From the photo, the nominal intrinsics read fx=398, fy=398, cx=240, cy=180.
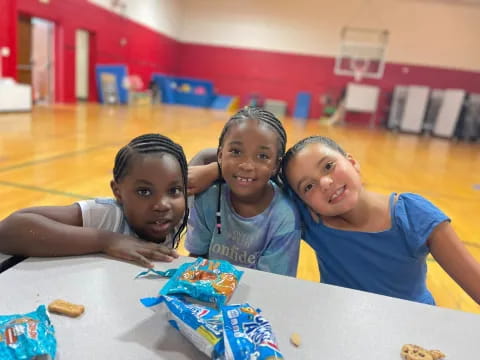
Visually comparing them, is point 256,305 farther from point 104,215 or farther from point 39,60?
point 39,60

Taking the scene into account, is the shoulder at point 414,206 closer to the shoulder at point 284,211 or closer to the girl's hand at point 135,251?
the shoulder at point 284,211

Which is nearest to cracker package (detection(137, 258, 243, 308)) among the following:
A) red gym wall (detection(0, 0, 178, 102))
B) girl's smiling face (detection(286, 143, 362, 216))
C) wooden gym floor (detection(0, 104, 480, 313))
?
girl's smiling face (detection(286, 143, 362, 216))

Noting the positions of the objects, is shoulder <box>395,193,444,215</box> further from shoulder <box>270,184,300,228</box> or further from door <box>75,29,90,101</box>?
door <box>75,29,90,101</box>

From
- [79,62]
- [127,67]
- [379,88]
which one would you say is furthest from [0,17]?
[379,88]

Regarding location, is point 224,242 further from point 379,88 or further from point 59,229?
point 379,88

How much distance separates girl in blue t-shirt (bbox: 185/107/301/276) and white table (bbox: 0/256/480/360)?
417 millimetres

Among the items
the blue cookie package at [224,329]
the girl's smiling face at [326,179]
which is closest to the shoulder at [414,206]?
the girl's smiling face at [326,179]

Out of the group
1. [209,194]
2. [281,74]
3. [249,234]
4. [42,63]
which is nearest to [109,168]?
[209,194]

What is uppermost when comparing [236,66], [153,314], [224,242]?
[236,66]

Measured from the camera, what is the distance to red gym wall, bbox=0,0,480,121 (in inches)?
→ 339

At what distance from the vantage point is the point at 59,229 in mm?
788

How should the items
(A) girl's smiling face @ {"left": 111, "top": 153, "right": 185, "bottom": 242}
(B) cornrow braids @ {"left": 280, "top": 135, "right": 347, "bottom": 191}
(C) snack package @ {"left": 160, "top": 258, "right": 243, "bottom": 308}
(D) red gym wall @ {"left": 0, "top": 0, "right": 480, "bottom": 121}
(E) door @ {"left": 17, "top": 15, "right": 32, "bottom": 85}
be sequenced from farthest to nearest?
(D) red gym wall @ {"left": 0, "top": 0, "right": 480, "bottom": 121} → (E) door @ {"left": 17, "top": 15, "right": 32, "bottom": 85} → (B) cornrow braids @ {"left": 280, "top": 135, "right": 347, "bottom": 191} → (A) girl's smiling face @ {"left": 111, "top": 153, "right": 185, "bottom": 242} → (C) snack package @ {"left": 160, "top": 258, "right": 243, "bottom": 308}

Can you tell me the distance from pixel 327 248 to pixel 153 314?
725 mm

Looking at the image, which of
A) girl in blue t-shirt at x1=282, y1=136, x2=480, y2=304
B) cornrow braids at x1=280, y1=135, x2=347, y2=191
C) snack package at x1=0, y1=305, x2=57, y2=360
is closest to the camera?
snack package at x1=0, y1=305, x2=57, y2=360
